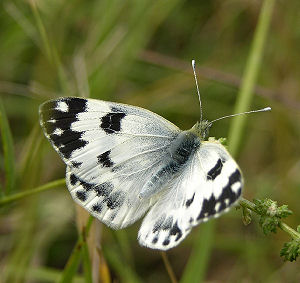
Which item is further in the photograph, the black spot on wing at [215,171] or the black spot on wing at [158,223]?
the black spot on wing at [158,223]

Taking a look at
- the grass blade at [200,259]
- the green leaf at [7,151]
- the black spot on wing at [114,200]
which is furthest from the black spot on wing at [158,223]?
the green leaf at [7,151]

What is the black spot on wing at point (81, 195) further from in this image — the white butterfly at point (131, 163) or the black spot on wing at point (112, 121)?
the black spot on wing at point (112, 121)

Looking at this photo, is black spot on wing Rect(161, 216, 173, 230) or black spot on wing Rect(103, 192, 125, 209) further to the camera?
black spot on wing Rect(103, 192, 125, 209)

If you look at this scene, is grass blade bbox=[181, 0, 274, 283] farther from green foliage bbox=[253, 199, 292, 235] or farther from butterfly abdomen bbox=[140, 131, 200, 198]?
green foliage bbox=[253, 199, 292, 235]

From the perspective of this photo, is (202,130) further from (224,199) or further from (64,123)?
(224,199)

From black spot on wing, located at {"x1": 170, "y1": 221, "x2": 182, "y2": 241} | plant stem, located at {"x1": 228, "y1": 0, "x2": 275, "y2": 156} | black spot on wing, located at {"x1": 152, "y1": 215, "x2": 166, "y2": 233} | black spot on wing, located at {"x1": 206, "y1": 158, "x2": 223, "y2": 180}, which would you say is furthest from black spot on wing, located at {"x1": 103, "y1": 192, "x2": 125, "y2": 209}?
plant stem, located at {"x1": 228, "y1": 0, "x2": 275, "y2": 156}

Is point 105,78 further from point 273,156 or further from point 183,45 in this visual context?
point 273,156
